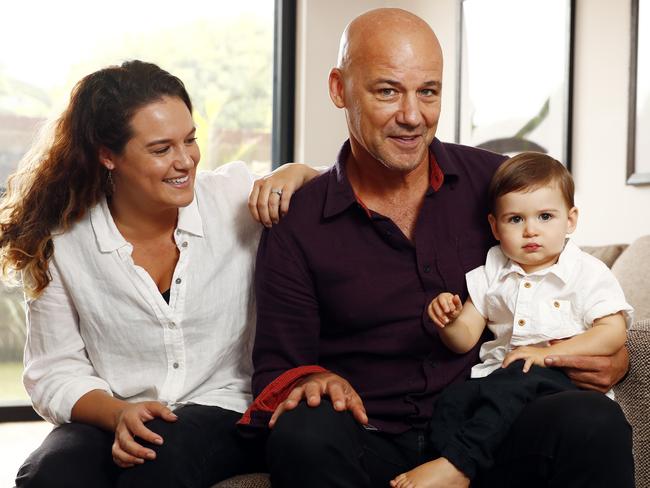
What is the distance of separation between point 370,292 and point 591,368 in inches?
18.4

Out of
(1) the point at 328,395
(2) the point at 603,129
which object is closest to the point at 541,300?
(1) the point at 328,395

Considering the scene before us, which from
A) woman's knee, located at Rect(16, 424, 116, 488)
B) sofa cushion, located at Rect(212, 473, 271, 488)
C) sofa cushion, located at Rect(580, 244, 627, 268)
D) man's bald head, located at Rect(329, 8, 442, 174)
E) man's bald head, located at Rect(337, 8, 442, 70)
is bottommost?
sofa cushion, located at Rect(212, 473, 271, 488)

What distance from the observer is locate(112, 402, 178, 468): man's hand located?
67.8 inches

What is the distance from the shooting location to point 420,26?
6.45ft

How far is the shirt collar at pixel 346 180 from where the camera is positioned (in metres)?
1.98

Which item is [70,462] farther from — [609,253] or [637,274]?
[609,253]

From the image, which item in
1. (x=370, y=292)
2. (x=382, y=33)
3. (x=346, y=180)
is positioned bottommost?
(x=370, y=292)

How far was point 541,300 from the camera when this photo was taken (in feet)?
5.95

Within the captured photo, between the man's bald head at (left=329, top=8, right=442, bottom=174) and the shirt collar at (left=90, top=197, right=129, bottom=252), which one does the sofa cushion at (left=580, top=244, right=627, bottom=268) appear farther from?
the shirt collar at (left=90, top=197, right=129, bottom=252)

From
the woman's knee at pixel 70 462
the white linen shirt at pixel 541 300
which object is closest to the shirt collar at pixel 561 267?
the white linen shirt at pixel 541 300

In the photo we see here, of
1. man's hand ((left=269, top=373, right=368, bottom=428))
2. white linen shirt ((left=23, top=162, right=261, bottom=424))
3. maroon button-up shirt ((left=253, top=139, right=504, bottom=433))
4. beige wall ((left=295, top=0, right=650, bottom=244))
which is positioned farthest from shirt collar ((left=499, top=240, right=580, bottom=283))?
beige wall ((left=295, top=0, right=650, bottom=244))

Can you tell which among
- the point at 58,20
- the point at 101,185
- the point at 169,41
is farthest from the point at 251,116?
the point at 101,185

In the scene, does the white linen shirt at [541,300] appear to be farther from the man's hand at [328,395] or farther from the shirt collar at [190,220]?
the shirt collar at [190,220]

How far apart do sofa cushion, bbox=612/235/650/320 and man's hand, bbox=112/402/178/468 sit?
136 centimetres
